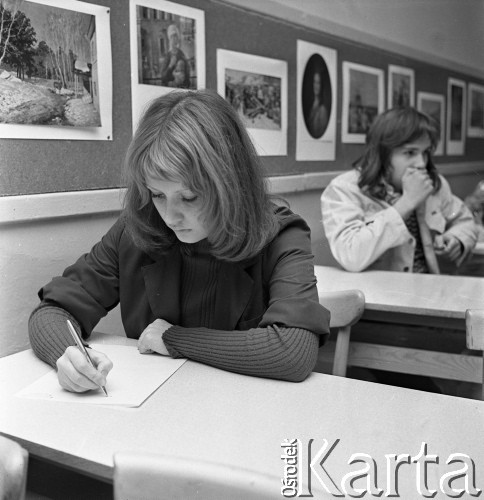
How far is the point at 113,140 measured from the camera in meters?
0.81

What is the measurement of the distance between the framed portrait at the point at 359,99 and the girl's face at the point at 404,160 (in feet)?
0.99

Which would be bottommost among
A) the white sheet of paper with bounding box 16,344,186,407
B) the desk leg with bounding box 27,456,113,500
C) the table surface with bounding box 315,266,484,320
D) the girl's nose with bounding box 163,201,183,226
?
the desk leg with bounding box 27,456,113,500

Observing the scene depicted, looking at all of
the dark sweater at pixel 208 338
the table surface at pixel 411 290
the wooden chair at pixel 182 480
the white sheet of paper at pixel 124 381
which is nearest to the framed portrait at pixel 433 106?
the table surface at pixel 411 290

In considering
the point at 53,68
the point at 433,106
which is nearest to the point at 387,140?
the point at 433,106

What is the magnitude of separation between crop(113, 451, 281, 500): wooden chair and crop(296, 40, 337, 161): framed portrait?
2.18 ft

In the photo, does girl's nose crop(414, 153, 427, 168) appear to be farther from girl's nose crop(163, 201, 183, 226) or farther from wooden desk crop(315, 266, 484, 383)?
girl's nose crop(163, 201, 183, 226)

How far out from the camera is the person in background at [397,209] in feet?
4.48

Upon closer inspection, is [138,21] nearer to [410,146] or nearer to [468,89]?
[468,89]

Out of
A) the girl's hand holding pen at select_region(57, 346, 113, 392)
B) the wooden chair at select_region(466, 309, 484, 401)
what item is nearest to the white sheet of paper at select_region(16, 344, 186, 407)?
the girl's hand holding pen at select_region(57, 346, 113, 392)

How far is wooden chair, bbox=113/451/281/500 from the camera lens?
0.44 m

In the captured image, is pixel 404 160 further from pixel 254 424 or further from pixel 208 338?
pixel 254 424

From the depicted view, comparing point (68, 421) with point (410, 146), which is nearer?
point (68, 421)

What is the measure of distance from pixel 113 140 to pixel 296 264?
30 centimetres

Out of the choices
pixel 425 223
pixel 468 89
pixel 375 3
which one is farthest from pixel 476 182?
pixel 375 3
